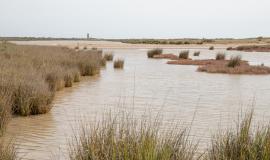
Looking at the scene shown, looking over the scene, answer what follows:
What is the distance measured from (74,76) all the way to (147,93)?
13.9 ft

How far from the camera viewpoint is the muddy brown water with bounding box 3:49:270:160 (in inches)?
308

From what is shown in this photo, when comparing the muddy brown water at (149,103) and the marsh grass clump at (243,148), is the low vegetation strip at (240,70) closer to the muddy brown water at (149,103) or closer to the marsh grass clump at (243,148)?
the muddy brown water at (149,103)

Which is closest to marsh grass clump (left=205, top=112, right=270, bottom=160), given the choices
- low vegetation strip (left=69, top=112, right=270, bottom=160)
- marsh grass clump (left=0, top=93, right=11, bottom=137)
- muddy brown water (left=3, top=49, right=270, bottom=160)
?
low vegetation strip (left=69, top=112, right=270, bottom=160)

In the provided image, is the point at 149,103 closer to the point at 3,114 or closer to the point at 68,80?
the point at 68,80

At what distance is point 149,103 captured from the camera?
12.3 meters

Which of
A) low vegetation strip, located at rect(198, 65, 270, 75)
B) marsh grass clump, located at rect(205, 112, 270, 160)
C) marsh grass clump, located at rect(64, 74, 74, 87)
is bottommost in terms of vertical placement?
low vegetation strip, located at rect(198, 65, 270, 75)

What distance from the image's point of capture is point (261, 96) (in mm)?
14258

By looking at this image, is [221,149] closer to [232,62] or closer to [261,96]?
[261,96]

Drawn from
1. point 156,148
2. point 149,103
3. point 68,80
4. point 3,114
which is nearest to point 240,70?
point 68,80

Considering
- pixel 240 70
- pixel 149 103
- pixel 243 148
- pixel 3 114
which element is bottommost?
pixel 240 70

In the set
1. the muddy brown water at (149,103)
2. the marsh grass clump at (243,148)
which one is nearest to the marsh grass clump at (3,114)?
the muddy brown water at (149,103)

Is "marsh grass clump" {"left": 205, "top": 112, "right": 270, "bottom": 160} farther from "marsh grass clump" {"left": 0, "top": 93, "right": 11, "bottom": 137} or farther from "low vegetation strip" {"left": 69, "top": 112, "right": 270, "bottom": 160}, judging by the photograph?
"marsh grass clump" {"left": 0, "top": 93, "right": 11, "bottom": 137}

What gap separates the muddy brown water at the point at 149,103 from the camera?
25.7 ft

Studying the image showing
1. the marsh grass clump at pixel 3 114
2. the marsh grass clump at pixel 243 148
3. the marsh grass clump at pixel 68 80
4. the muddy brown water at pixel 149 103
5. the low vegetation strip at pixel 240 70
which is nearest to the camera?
the marsh grass clump at pixel 243 148
